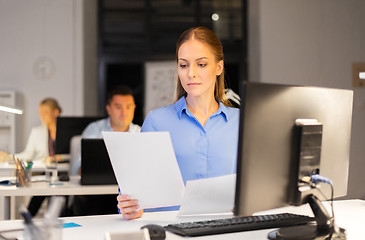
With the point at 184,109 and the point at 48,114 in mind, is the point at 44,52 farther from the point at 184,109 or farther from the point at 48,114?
the point at 184,109

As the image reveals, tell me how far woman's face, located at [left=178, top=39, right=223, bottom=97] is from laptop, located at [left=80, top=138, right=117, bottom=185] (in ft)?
3.81

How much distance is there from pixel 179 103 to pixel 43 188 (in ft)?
4.37

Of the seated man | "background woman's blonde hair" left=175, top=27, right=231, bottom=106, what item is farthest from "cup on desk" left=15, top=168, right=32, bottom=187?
"background woman's blonde hair" left=175, top=27, right=231, bottom=106

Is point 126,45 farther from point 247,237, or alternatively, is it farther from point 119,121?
point 247,237

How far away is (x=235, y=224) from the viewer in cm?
140

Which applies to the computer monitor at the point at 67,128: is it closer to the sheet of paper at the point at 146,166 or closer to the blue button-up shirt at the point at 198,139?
the blue button-up shirt at the point at 198,139

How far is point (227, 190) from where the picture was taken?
4.91 ft

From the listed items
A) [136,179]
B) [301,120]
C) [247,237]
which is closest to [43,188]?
[136,179]

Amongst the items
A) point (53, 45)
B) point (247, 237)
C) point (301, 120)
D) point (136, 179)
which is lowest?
point (247, 237)

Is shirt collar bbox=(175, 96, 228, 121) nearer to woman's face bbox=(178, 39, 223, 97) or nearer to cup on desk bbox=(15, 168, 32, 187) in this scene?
woman's face bbox=(178, 39, 223, 97)

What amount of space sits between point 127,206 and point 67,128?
7.08 ft

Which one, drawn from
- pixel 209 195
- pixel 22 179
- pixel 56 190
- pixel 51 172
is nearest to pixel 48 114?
pixel 51 172

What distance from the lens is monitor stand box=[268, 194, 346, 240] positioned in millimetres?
1252

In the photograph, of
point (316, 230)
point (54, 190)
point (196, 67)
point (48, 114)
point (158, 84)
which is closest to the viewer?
point (316, 230)
